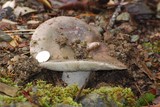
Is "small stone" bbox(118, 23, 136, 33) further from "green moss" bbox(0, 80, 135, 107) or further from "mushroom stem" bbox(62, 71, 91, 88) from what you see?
"green moss" bbox(0, 80, 135, 107)

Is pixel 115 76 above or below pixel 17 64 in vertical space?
below

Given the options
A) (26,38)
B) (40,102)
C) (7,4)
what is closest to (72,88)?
(40,102)

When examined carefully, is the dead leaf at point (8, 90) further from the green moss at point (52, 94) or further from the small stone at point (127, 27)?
the small stone at point (127, 27)

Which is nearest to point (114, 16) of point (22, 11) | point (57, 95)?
point (22, 11)

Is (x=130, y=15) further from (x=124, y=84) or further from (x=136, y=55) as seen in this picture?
(x=124, y=84)

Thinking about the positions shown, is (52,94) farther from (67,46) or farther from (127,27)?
(127,27)
